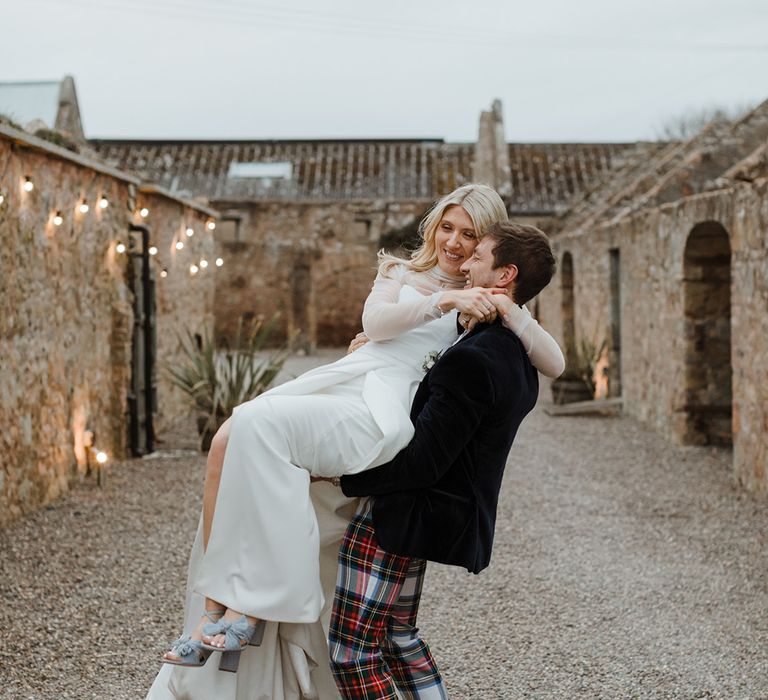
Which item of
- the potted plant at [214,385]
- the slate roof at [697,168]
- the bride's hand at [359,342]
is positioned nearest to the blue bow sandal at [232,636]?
the bride's hand at [359,342]

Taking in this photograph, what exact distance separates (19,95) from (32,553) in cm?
1456

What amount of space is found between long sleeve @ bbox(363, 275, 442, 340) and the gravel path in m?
1.52

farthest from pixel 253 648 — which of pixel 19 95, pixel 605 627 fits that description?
pixel 19 95

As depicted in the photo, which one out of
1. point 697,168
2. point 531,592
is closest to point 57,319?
point 531,592

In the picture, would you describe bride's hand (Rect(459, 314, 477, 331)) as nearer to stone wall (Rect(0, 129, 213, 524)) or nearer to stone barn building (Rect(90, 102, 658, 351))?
stone wall (Rect(0, 129, 213, 524))

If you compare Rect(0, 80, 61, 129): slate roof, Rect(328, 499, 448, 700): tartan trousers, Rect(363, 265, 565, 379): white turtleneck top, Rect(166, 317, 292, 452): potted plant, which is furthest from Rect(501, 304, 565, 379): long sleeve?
Rect(0, 80, 61, 129): slate roof

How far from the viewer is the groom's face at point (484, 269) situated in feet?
8.02

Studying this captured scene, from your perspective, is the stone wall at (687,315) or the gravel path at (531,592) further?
the stone wall at (687,315)

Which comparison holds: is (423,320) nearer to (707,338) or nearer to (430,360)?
(430,360)

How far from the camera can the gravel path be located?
3.60m

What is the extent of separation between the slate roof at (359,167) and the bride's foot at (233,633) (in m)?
18.4

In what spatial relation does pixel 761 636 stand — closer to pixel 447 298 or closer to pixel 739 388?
pixel 447 298

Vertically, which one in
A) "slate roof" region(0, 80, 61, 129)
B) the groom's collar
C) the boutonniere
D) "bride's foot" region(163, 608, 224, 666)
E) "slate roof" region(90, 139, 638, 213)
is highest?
"slate roof" region(0, 80, 61, 129)

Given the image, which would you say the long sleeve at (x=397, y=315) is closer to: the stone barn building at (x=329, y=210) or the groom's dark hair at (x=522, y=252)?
the groom's dark hair at (x=522, y=252)
